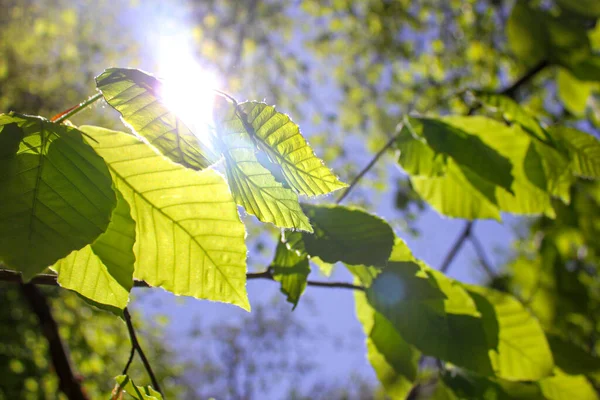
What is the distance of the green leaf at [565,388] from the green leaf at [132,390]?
2.53ft

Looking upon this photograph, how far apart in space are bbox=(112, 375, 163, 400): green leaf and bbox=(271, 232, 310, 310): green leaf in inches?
8.5

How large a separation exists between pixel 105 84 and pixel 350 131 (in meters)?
7.26

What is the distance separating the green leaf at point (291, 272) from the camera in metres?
0.69

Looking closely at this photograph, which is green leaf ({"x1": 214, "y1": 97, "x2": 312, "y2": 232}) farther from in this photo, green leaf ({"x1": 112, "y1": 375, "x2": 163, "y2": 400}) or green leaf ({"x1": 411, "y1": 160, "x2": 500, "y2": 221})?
green leaf ({"x1": 411, "y1": 160, "x2": 500, "y2": 221})

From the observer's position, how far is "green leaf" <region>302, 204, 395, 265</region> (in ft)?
2.00

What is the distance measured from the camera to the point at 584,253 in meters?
3.47

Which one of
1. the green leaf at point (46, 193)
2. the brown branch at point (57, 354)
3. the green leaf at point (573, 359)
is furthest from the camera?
the brown branch at point (57, 354)

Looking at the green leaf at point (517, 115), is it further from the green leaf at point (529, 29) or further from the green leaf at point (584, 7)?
the green leaf at point (584, 7)

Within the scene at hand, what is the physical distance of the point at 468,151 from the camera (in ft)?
2.52

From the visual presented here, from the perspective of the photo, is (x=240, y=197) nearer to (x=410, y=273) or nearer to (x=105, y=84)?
(x=105, y=84)

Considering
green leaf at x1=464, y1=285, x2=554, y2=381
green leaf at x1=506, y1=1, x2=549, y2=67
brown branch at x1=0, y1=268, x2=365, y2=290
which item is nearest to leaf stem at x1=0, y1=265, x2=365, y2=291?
brown branch at x1=0, y1=268, x2=365, y2=290

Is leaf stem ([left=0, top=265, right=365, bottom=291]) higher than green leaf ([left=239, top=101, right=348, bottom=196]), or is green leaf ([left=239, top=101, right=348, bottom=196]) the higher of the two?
green leaf ([left=239, top=101, right=348, bottom=196])

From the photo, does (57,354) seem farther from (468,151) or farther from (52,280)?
(468,151)

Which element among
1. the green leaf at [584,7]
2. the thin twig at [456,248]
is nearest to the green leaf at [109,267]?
the green leaf at [584,7]
